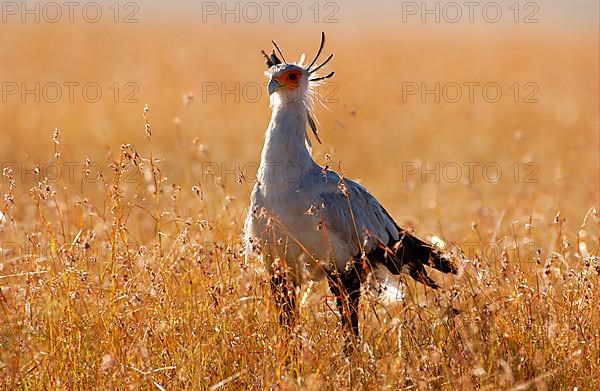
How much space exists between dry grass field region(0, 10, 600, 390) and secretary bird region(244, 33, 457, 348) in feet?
0.47

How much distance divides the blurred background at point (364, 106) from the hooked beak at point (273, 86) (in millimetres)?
1931

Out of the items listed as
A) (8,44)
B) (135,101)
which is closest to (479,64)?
(135,101)

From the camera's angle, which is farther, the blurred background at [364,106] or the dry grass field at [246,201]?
the blurred background at [364,106]

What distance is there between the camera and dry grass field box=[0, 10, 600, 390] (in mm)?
4223

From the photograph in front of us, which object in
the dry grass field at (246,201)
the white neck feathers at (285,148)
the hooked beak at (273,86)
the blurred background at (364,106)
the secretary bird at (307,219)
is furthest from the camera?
the blurred background at (364,106)

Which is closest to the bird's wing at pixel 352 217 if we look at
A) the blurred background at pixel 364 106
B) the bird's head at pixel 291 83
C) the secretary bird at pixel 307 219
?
the secretary bird at pixel 307 219

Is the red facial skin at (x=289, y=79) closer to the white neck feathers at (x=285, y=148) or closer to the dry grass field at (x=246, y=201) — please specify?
the white neck feathers at (x=285, y=148)

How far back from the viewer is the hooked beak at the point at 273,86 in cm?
511

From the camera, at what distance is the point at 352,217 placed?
15.9 ft

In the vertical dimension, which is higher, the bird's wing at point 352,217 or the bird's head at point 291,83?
the bird's head at point 291,83

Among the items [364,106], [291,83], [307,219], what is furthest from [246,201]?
[364,106]

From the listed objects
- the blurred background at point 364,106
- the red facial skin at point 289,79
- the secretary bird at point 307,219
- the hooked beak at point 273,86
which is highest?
the blurred background at point 364,106

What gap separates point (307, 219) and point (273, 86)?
32.0 inches

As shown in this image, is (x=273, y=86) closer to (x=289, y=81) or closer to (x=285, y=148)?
(x=289, y=81)
